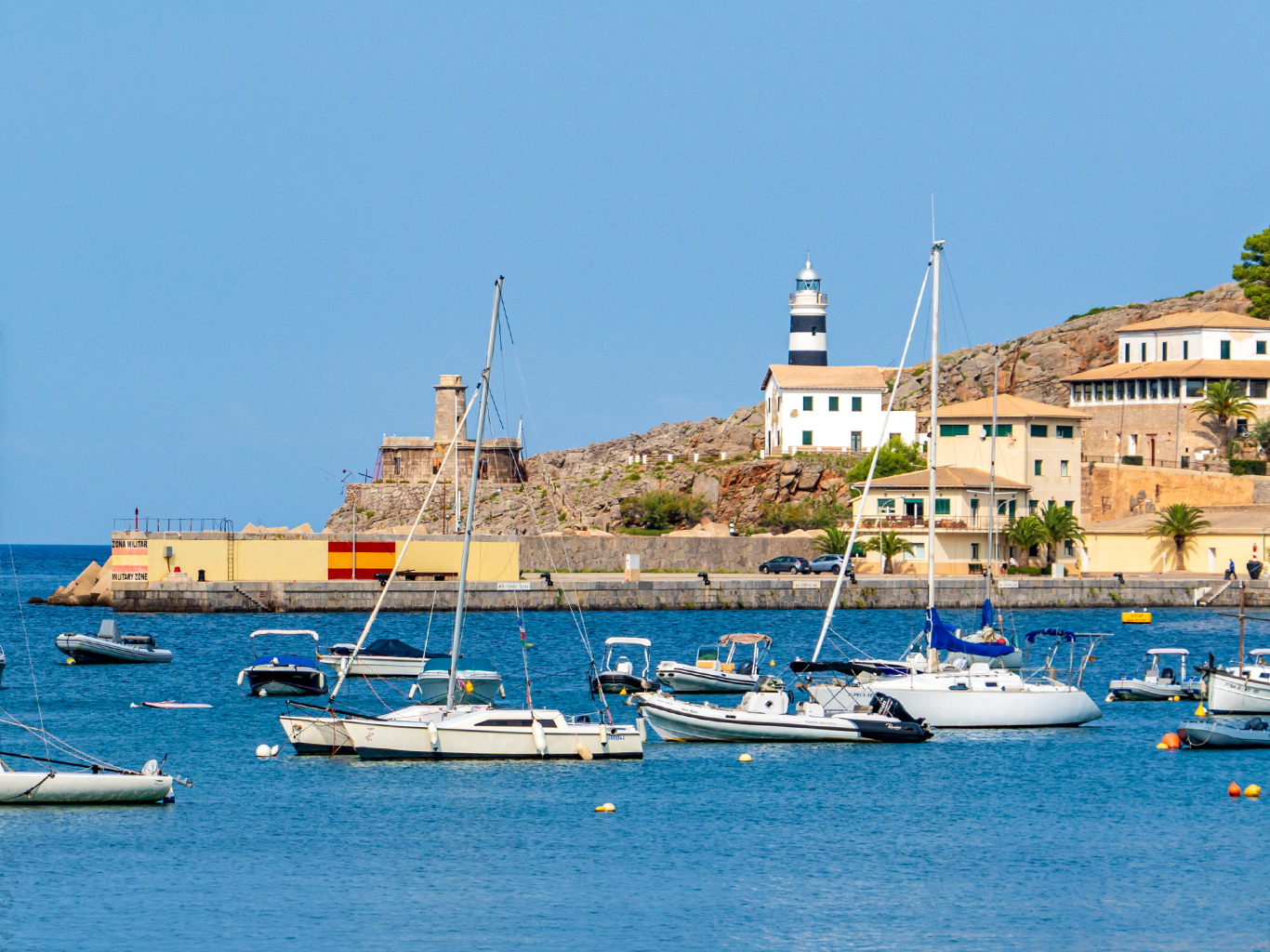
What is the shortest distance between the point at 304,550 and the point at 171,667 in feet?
74.6

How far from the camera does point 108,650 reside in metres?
63.9

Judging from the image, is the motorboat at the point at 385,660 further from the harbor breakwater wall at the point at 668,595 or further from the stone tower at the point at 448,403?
the stone tower at the point at 448,403

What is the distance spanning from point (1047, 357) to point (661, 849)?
10316cm

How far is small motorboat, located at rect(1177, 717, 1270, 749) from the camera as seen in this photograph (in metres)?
43.2

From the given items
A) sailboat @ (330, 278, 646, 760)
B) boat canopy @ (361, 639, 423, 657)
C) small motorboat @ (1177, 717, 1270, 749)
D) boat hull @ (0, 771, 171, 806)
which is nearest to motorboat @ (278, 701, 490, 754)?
sailboat @ (330, 278, 646, 760)

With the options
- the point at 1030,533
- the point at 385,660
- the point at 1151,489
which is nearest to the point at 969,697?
the point at 385,660

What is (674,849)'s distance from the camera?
3103 cm

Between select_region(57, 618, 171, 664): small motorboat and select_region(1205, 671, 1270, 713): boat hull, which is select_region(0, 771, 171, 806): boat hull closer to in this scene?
select_region(1205, 671, 1270, 713): boat hull

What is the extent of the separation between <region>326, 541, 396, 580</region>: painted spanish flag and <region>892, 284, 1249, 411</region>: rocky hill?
49.0 m

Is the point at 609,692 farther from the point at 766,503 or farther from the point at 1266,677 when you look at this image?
the point at 766,503

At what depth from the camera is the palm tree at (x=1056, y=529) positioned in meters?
90.1

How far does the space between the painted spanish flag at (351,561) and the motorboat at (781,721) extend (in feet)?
148

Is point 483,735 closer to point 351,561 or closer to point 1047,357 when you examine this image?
point 351,561

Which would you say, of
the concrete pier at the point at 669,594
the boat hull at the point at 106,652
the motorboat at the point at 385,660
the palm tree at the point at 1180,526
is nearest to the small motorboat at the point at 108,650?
the boat hull at the point at 106,652
